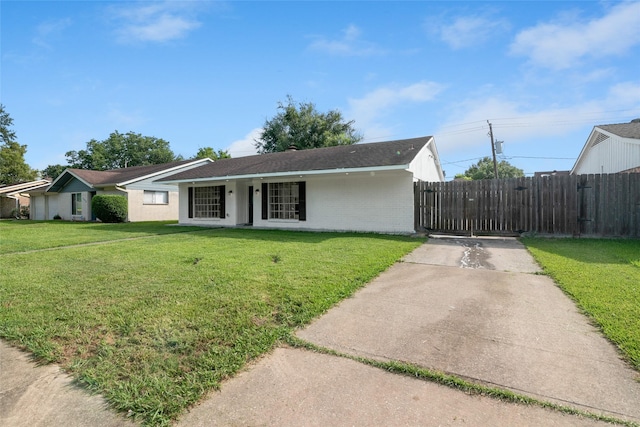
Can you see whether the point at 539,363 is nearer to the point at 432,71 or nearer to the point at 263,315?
the point at 263,315

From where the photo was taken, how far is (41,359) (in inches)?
103

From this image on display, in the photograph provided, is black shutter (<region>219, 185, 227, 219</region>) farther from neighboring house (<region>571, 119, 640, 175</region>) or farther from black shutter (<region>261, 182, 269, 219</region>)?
neighboring house (<region>571, 119, 640, 175</region>)

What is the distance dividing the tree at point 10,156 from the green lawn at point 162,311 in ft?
151

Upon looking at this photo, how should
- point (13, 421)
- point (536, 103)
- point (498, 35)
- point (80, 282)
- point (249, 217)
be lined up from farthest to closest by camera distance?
point (249, 217)
point (536, 103)
point (498, 35)
point (80, 282)
point (13, 421)

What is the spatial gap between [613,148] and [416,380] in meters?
17.0

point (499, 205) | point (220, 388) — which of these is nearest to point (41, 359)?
point (220, 388)


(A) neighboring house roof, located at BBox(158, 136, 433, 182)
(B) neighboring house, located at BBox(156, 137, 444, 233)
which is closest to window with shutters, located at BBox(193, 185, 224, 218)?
(B) neighboring house, located at BBox(156, 137, 444, 233)

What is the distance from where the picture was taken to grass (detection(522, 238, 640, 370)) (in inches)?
118

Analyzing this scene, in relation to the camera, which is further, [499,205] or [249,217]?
[249,217]

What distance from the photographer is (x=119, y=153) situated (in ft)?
164

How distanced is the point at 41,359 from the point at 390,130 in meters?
31.0

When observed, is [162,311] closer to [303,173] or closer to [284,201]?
[303,173]

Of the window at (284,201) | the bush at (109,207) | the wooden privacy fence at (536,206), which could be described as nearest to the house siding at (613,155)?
the wooden privacy fence at (536,206)

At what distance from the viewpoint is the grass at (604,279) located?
301 centimetres
